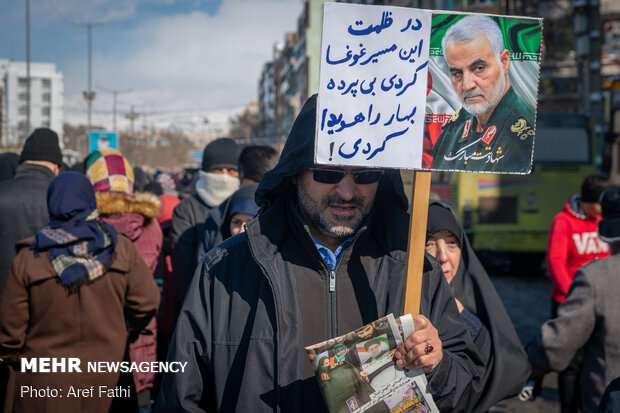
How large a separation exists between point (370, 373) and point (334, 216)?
627 millimetres

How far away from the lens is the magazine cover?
173 cm

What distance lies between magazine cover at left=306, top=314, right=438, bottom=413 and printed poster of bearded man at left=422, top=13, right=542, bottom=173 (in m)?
0.62

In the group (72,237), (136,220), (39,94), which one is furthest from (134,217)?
(39,94)

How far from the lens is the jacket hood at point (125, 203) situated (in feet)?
12.1

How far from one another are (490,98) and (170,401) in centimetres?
161

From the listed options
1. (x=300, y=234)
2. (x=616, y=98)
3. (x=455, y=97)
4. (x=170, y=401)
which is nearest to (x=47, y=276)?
(x=170, y=401)

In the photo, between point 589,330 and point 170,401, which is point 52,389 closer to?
point 170,401

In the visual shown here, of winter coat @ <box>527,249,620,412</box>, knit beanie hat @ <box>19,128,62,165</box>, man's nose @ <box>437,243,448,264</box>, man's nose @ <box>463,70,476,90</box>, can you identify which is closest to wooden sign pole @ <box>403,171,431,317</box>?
man's nose @ <box>463,70,476,90</box>

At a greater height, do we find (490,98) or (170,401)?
(490,98)

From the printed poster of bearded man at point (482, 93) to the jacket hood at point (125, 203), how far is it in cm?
249

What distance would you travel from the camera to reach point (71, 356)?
9.86 feet

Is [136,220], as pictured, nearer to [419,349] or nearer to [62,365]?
[62,365]

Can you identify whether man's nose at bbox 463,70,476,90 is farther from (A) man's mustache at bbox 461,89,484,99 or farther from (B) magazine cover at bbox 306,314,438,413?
(B) magazine cover at bbox 306,314,438,413

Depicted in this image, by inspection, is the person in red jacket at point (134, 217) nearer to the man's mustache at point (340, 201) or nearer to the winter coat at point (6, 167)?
the winter coat at point (6, 167)
